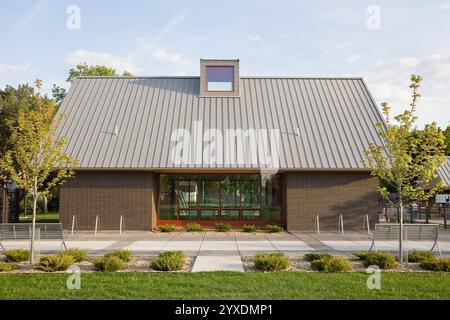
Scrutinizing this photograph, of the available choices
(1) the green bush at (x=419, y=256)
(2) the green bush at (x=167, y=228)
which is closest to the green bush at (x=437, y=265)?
(1) the green bush at (x=419, y=256)

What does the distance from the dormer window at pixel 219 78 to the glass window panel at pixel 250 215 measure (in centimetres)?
719

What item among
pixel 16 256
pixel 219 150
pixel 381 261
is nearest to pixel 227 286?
pixel 381 261

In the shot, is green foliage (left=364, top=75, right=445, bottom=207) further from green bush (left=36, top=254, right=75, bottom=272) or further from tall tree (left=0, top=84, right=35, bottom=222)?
tall tree (left=0, top=84, right=35, bottom=222)

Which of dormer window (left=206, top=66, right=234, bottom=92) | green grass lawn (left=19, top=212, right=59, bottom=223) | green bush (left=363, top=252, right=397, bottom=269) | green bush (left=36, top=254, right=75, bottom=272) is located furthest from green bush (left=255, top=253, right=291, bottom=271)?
green grass lawn (left=19, top=212, right=59, bottom=223)

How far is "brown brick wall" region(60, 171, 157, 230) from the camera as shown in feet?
66.2

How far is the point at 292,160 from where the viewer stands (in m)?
20.1

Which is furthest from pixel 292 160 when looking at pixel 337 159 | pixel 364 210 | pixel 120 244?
pixel 120 244

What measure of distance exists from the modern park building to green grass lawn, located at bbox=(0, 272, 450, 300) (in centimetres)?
1031

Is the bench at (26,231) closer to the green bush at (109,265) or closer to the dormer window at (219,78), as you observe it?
the green bush at (109,265)

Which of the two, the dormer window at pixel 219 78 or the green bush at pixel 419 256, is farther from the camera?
the dormer window at pixel 219 78

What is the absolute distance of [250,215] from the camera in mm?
22047

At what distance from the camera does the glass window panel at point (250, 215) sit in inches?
867

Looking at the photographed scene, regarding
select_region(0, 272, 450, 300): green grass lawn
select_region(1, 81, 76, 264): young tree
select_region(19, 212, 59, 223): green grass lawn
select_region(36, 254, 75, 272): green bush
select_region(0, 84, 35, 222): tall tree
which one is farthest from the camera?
select_region(0, 84, 35, 222): tall tree

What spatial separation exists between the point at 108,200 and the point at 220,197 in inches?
Answer: 225
